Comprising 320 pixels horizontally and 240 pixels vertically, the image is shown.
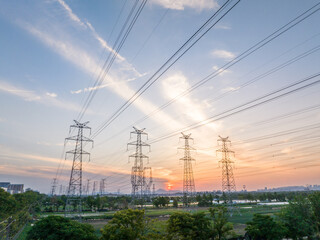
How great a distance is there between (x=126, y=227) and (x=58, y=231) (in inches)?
287

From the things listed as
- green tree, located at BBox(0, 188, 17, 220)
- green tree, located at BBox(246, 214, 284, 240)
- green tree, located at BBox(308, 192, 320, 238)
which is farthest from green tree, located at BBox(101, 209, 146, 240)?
green tree, located at BBox(0, 188, 17, 220)

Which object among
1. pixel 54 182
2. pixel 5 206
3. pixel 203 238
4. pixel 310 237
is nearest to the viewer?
pixel 203 238

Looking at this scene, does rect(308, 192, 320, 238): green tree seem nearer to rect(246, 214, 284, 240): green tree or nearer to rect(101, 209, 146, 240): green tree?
rect(246, 214, 284, 240): green tree

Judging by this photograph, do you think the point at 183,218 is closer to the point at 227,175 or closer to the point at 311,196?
the point at 311,196

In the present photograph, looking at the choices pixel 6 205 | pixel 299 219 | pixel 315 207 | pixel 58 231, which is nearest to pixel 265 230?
pixel 299 219

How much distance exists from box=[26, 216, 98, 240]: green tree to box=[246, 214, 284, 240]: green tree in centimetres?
1961

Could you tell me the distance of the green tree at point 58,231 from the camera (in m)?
21.6

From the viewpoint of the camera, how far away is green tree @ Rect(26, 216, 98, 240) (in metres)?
21.6

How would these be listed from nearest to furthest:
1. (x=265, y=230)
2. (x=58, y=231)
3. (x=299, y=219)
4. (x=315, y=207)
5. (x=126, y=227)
Result: 1. (x=126, y=227)
2. (x=58, y=231)
3. (x=265, y=230)
4. (x=299, y=219)
5. (x=315, y=207)

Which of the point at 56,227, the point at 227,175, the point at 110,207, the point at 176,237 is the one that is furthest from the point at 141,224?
the point at 110,207

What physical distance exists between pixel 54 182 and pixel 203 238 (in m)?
161

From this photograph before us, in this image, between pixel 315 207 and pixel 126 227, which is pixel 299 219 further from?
pixel 126 227

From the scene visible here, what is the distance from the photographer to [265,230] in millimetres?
26844

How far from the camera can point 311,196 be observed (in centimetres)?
3022
